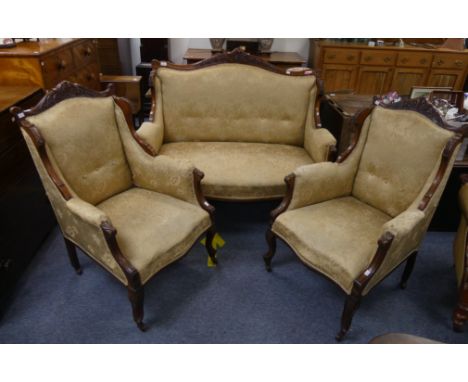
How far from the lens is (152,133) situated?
251cm

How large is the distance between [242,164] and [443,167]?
119 centimetres

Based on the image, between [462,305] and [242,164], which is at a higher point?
[242,164]

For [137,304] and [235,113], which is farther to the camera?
[235,113]

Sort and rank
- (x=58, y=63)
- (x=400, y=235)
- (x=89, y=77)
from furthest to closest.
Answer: (x=89, y=77)
(x=58, y=63)
(x=400, y=235)

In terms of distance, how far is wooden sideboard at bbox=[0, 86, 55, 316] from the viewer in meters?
1.88

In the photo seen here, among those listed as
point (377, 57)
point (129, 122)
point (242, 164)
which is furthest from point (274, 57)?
point (129, 122)

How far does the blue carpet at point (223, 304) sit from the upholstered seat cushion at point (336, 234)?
0.33 meters

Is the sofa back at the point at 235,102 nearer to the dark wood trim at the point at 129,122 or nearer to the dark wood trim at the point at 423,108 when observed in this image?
the dark wood trim at the point at 129,122

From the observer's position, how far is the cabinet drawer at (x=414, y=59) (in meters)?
4.42

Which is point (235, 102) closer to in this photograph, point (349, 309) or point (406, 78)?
point (349, 309)

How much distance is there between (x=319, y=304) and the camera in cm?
199

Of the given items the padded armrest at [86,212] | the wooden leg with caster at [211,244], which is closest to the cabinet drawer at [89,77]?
the padded armrest at [86,212]

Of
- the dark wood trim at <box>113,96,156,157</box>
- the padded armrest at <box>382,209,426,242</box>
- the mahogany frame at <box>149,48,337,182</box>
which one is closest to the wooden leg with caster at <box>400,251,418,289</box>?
the padded armrest at <box>382,209,426,242</box>

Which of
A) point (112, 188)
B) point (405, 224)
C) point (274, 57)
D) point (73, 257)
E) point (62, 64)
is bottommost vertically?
point (73, 257)
